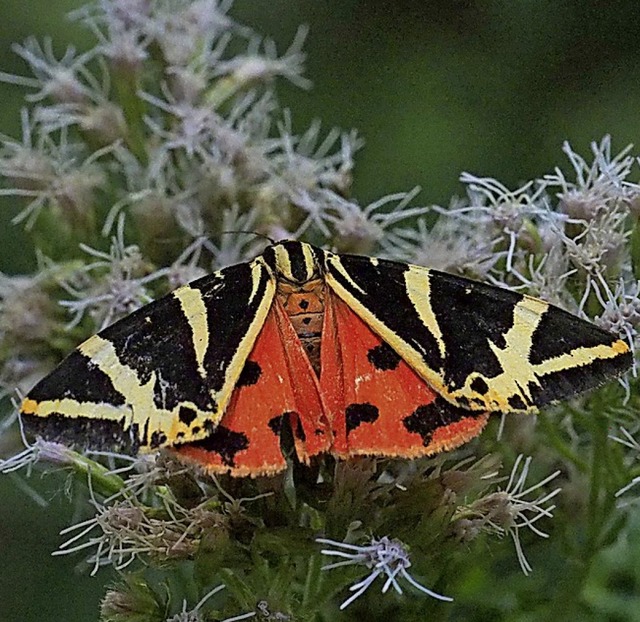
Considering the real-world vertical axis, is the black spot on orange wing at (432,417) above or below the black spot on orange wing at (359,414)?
above

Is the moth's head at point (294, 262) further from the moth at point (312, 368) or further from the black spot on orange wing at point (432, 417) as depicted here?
the black spot on orange wing at point (432, 417)

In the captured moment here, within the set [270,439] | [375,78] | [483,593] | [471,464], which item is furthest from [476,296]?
[375,78]

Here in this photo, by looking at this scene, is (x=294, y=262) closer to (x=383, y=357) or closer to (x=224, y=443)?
(x=383, y=357)

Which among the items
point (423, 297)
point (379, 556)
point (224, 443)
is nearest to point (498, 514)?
point (379, 556)

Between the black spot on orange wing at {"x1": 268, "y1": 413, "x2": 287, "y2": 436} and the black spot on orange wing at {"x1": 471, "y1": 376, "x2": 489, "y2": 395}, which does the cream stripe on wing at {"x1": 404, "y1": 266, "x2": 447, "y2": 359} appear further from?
the black spot on orange wing at {"x1": 268, "y1": 413, "x2": 287, "y2": 436}

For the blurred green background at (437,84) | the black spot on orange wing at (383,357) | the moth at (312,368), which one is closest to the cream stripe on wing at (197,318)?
the moth at (312,368)

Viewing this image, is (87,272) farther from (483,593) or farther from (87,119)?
(483,593)
